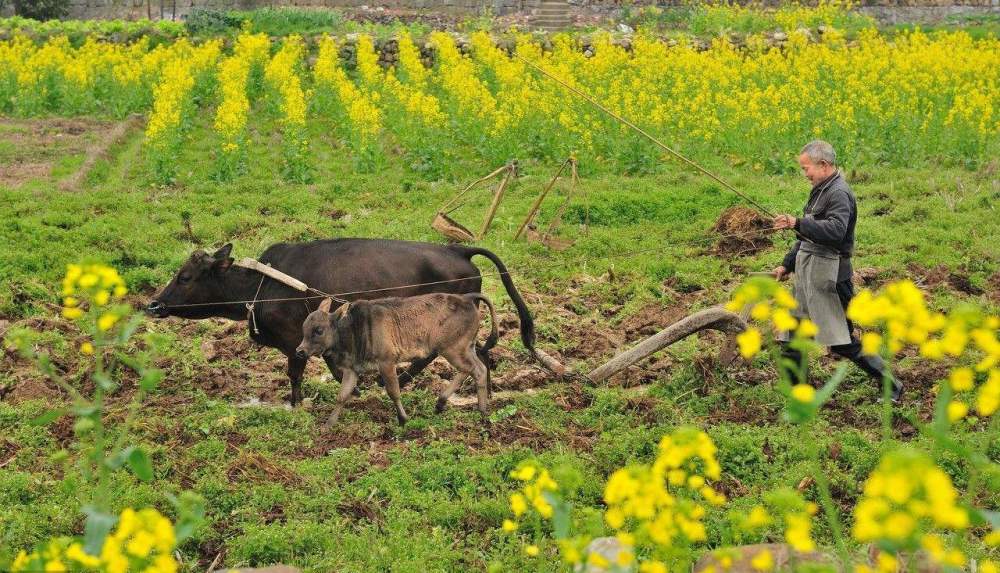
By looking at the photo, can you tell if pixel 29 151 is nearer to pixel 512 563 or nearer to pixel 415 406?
pixel 415 406

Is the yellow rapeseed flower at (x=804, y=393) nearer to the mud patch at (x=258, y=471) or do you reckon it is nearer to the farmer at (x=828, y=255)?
the mud patch at (x=258, y=471)

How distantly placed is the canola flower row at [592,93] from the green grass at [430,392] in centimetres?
93

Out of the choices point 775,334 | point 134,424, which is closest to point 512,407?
point 775,334

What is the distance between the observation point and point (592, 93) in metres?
17.7

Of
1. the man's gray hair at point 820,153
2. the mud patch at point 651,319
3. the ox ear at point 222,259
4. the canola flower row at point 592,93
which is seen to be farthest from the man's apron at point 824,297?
the canola flower row at point 592,93

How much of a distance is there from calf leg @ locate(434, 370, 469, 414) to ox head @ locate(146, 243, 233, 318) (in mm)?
1907

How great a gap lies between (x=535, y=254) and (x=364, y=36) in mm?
12591

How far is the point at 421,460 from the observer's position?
713cm

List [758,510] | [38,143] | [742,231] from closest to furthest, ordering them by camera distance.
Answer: [758,510] → [742,231] → [38,143]

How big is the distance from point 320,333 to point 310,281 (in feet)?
3.05

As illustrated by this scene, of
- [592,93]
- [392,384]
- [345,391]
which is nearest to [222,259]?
[345,391]

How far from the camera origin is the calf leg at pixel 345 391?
7.67 m

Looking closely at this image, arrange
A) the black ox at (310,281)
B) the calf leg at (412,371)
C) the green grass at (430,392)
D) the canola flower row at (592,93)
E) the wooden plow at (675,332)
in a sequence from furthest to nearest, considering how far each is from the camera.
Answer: the canola flower row at (592,93), the calf leg at (412,371), the black ox at (310,281), the wooden plow at (675,332), the green grass at (430,392)

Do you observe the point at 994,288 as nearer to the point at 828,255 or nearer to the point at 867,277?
the point at 867,277
